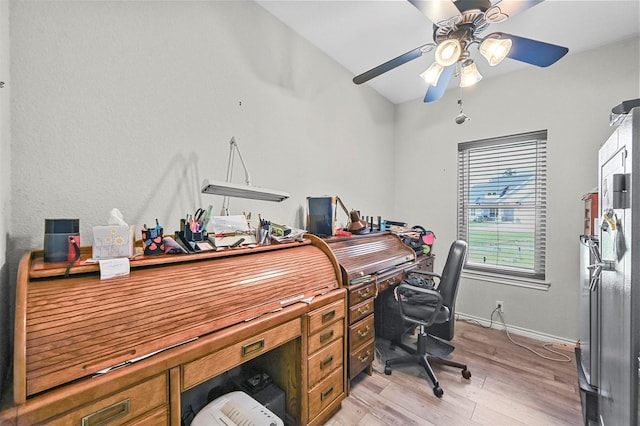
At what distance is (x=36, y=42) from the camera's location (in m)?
1.14

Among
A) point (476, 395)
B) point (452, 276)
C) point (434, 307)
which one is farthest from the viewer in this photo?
point (434, 307)

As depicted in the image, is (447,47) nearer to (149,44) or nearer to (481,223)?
(149,44)

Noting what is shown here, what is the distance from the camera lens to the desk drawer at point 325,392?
1.50 meters

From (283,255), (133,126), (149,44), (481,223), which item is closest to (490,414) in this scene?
(283,255)

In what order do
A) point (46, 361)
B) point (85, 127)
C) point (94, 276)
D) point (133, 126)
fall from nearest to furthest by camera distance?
1. point (46, 361)
2. point (94, 276)
3. point (85, 127)
4. point (133, 126)

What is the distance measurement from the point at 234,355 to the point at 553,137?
3.52 metres

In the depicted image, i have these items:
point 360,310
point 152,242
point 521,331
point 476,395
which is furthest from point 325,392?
point 521,331

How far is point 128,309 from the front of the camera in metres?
0.95

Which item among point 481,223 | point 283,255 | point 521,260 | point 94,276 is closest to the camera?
point 94,276

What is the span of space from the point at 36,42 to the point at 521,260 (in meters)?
4.21

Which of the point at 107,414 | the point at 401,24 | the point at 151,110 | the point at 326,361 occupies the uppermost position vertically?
the point at 401,24

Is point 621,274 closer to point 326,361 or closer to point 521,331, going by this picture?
point 326,361

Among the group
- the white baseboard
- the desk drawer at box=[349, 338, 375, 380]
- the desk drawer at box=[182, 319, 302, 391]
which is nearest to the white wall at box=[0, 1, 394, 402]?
the desk drawer at box=[182, 319, 302, 391]

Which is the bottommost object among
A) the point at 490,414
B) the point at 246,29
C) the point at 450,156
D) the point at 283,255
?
the point at 490,414
